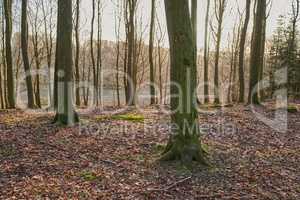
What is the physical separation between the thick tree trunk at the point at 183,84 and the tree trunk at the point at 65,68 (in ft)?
12.9

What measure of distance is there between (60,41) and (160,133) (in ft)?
13.3

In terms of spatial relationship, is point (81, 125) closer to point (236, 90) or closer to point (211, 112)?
point (211, 112)

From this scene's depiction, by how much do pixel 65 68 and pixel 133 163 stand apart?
13.9 feet

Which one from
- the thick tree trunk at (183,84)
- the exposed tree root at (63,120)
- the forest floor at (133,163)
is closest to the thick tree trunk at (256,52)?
the forest floor at (133,163)

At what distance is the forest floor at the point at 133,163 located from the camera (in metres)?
5.67

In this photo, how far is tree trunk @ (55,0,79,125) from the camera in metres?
9.66

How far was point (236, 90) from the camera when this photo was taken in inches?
1361

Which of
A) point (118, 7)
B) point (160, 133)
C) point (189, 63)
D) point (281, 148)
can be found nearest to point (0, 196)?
point (189, 63)

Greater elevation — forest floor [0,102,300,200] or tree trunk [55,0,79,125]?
tree trunk [55,0,79,125]

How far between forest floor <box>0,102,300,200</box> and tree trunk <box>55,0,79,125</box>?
49 centimetres

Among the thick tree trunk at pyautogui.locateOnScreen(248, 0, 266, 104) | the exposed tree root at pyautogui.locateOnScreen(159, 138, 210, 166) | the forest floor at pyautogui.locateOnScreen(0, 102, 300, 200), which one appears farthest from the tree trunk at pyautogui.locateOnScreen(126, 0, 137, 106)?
the exposed tree root at pyautogui.locateOnScreen(159, 138, 210, 166)

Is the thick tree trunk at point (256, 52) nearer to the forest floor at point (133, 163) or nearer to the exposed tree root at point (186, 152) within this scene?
the forest floor at point (133, 163)

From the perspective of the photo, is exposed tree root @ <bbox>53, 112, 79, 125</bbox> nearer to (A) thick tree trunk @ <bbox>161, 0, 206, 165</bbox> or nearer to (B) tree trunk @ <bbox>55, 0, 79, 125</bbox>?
(B) tree trunk @ <bbox>55, 0, 79, 125</bbox>

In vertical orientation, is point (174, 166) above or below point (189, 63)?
below
